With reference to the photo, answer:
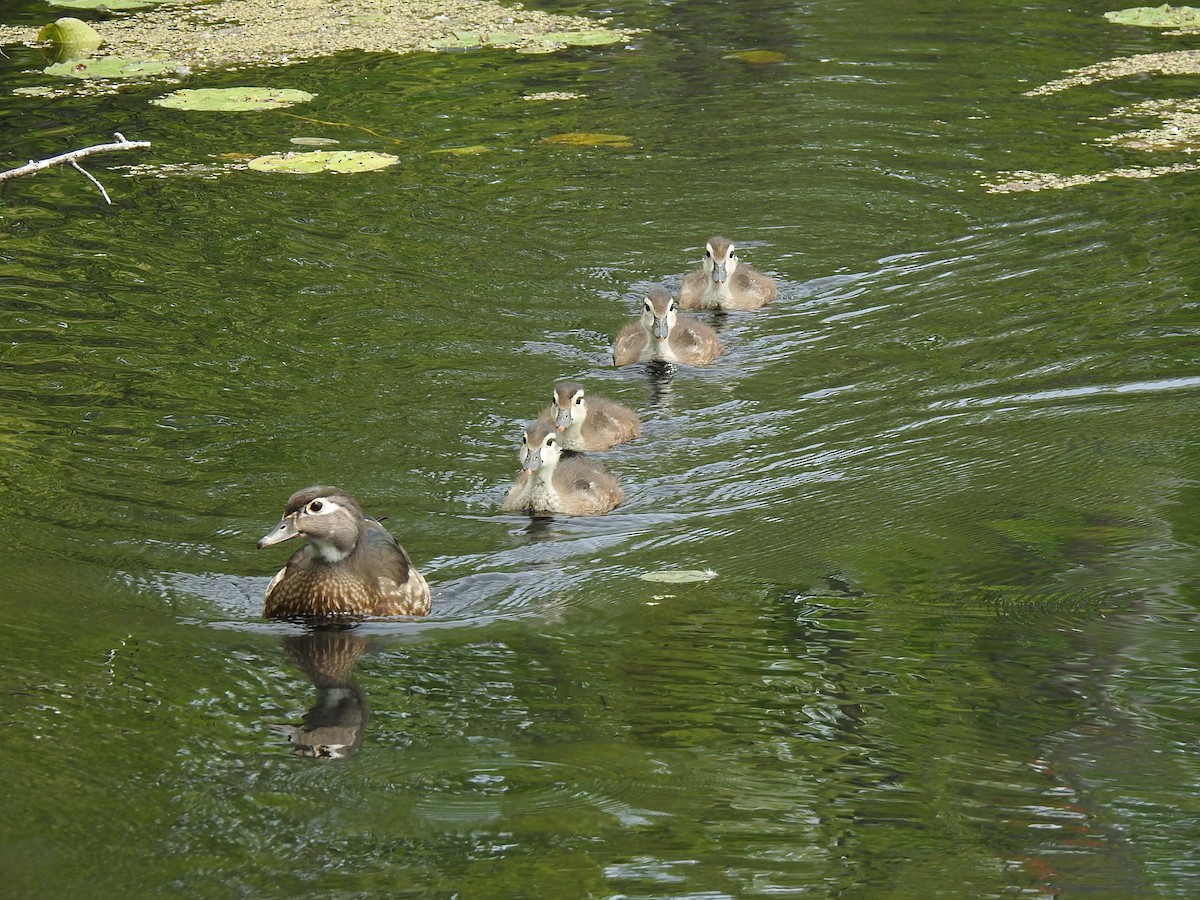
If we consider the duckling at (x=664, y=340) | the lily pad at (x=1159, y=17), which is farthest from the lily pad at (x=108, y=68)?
the lily pad at (x=1159, y=17)

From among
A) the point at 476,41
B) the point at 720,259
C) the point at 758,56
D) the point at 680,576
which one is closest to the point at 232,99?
the point at 476,41

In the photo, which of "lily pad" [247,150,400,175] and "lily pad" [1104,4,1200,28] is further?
"lily pad" [1104,4,1200,28]

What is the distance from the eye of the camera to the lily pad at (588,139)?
40.2 feet

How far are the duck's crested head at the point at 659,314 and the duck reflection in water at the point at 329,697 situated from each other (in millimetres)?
3467

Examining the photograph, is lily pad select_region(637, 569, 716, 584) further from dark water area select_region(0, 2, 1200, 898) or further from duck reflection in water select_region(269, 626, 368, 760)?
duck reflection in water select_region(269, 626, 368, 760)

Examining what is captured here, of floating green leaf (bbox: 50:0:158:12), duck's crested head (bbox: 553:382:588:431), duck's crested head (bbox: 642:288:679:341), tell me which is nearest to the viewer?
duck's crested head (bbox: 553:382:588:431)

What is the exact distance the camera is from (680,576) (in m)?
6.25

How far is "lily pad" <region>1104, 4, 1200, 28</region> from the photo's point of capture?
48.9ft

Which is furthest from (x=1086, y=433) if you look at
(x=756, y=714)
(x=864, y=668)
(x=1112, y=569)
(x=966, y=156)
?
(x=966, y=156)

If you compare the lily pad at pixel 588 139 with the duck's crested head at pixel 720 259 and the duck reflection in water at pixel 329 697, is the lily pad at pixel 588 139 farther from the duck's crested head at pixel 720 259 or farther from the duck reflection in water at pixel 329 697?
the duck reflection in water at pixel 329 697

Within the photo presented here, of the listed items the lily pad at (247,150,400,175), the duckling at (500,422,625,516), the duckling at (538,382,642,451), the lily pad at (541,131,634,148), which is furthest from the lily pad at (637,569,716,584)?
the lily pad at (541,131,634,148)

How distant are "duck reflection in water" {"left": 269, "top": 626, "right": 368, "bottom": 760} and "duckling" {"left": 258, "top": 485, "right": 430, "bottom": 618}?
13 centimetres

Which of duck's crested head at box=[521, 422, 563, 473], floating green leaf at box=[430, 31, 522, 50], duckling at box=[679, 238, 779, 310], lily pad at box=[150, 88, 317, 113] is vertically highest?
floating green leaf at box=[430, 31, 522, 50]

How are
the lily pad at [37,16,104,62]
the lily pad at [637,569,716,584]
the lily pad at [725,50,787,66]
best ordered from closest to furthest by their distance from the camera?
the lily pad at [637,569,716,584]
the lily pad at [37,16,104,62]
the lily pad at [725,50,787,66]
